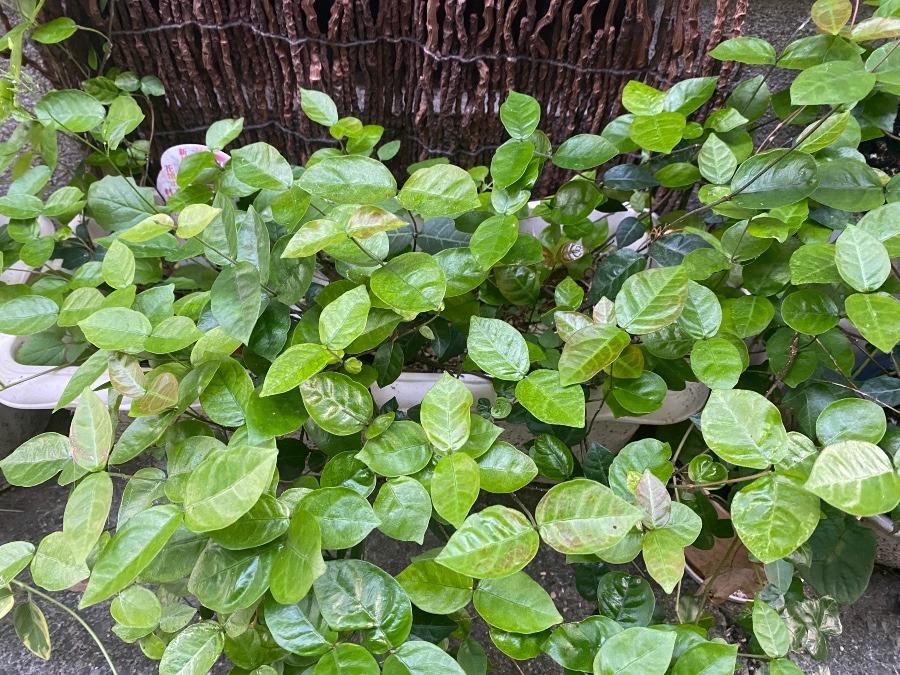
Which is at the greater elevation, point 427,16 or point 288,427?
point 427,16

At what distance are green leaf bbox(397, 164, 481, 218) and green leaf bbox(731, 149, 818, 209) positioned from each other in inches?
12.8

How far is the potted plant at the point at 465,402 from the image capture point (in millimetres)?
460

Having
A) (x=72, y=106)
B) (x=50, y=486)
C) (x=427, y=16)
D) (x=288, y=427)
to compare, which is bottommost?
(x=50, y=486)

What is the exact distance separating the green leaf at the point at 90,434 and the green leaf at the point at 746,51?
810 millimetres

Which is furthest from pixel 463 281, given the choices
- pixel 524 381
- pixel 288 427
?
pixel 288 427

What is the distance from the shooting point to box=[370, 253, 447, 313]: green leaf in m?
0.54

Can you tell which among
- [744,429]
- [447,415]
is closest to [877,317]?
[744,429]

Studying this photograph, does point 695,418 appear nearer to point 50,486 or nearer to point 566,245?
point 566,245

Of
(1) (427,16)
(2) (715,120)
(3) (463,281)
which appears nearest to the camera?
(3) (463,281)

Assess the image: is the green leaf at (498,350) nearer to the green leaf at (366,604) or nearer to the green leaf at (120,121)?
the green leaf at (366,604)

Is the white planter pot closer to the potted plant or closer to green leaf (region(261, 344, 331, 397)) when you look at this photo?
the potted plant

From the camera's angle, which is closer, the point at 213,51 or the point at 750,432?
the point at 750,432

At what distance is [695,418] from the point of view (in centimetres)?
73

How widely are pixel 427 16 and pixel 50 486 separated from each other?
128 centimetres
